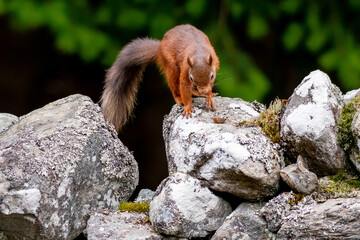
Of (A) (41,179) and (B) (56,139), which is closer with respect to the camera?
(A) (41,179)

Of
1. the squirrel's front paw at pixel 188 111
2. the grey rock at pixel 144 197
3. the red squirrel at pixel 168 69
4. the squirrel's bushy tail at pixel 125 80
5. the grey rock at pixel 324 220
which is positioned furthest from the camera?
the squirrel's bushy tail at pixel 125 80

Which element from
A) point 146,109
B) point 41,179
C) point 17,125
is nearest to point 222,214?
point 41,179

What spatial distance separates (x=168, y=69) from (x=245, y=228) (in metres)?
1.31

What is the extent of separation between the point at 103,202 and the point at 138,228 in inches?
10.4

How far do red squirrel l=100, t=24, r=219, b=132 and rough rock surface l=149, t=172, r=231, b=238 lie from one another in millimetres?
686

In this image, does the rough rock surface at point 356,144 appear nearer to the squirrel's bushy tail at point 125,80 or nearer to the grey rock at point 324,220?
the grey rock at point 324,220

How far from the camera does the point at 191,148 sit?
2.32 m

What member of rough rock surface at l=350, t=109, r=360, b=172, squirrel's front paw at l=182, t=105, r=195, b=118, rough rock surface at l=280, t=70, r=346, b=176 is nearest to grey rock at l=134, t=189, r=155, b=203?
squirrel's front paw at l=182, t=105, r=195, b=118

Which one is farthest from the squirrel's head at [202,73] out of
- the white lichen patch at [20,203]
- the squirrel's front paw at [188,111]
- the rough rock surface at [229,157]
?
the white lichen patch at [20,203]

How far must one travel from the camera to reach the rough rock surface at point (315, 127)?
2.17 m

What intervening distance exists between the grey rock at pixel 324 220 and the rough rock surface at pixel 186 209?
0.29 meters

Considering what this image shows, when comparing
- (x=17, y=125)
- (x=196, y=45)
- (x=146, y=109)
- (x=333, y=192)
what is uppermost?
(x=146, y=109)

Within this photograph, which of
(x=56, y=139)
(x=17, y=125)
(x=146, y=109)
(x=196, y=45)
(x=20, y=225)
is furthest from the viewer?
(x=146, y=109)

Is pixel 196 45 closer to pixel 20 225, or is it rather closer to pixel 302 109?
pixel 302 109
